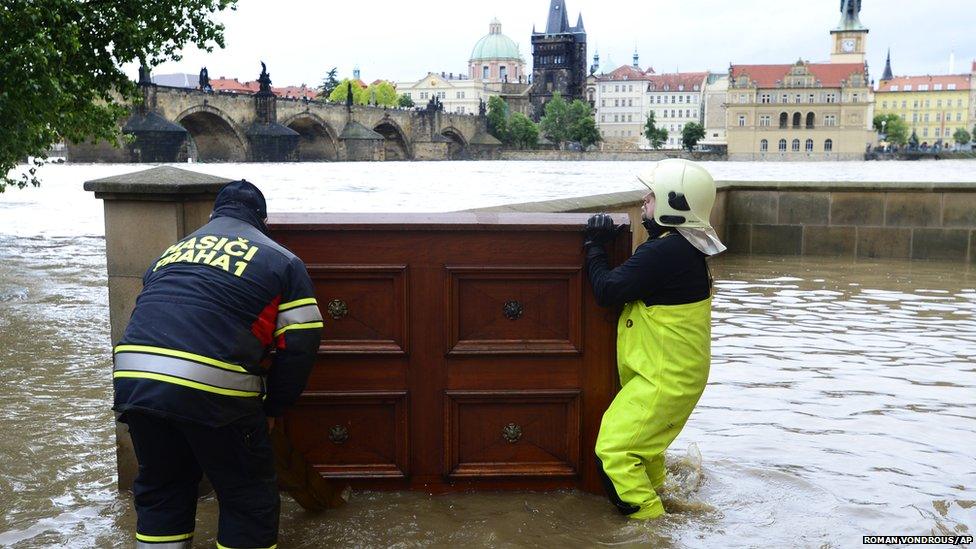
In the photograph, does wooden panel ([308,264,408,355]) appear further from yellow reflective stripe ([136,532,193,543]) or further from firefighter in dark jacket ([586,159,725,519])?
yellow reflective stripe ([136,532,193,543])

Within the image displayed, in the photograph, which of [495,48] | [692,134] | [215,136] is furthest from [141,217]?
[495,48]

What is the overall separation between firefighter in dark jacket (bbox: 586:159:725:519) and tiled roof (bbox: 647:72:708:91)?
510ft

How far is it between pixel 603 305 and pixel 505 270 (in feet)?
1.15

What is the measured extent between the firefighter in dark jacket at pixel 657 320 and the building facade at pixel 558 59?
507 ft

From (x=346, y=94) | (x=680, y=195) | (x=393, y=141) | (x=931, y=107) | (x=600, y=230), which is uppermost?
(x=346, y=94)

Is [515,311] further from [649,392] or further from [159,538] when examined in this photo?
[159,538]

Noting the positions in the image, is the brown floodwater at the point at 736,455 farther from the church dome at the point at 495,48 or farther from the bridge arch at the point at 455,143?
the church dome at the point at 495,48

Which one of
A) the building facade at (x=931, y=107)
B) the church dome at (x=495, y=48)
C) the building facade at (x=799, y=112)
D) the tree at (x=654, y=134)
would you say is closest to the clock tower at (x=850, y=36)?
the building facade at (x=931, y=107)

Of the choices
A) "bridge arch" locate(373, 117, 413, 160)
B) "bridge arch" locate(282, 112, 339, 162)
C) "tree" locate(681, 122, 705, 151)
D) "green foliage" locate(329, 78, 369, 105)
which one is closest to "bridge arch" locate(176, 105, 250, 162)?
"bridge arch" locate(282, 112, 339, 162)

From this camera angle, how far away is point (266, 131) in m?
78.2

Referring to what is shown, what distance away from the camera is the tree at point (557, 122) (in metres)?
134

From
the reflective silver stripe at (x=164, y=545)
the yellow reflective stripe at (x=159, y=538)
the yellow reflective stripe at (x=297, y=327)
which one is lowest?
the reflective silver stripe at (x=164, y=545)

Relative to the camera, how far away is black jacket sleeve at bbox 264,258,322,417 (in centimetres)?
300

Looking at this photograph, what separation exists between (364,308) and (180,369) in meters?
0.99
